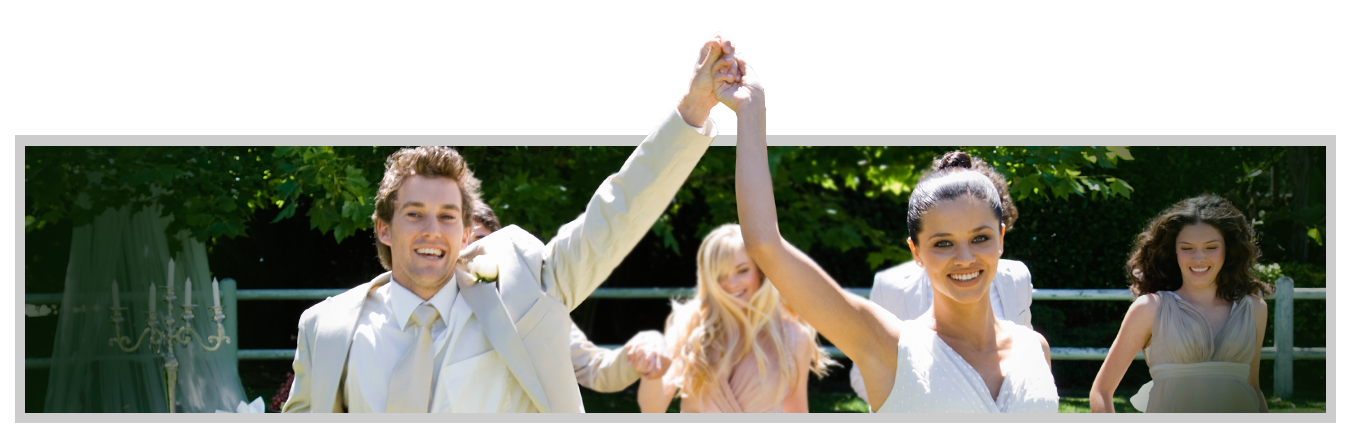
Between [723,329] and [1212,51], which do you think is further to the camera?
[1212,51]

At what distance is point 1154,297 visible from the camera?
101 inches

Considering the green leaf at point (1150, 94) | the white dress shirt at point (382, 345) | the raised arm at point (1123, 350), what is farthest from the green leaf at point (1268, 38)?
the white dress shirt at point (382, 345)

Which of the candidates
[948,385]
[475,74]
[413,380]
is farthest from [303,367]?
[475,74]

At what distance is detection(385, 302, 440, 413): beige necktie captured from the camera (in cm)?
205

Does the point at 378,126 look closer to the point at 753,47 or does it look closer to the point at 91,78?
the point at 91,78

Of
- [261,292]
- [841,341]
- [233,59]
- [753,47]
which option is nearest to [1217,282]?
[841,341]

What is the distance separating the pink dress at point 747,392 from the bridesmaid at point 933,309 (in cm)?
66

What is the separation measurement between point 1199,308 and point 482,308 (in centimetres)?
186

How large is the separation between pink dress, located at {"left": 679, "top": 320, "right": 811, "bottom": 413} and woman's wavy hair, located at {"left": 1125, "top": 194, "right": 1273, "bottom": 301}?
1012 millimetres

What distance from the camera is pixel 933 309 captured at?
2.14m

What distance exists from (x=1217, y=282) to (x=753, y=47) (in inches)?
73.6

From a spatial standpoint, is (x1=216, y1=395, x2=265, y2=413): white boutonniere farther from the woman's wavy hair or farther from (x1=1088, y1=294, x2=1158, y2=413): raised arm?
the woman's wavy hair

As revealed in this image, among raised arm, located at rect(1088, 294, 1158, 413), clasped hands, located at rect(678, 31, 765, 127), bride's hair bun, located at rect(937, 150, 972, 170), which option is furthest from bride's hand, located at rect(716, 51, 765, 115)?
raised arm, located at rect(1088, 294, 1158, 413)

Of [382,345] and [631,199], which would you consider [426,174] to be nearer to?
[382,345]
